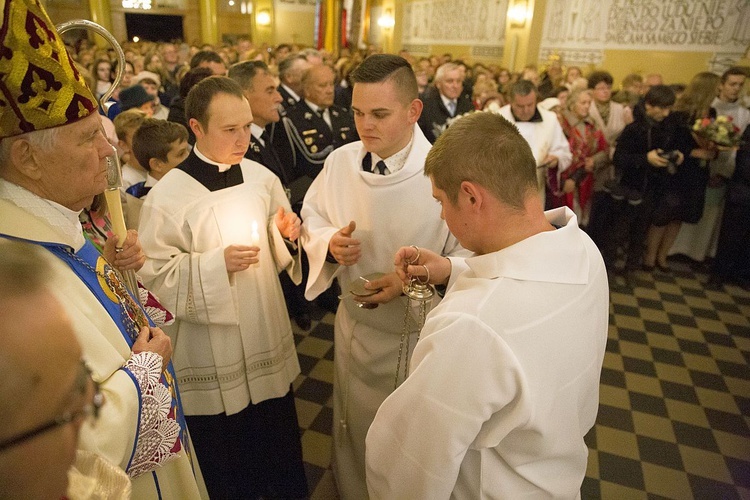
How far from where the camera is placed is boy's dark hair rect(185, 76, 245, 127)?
2.17 meters

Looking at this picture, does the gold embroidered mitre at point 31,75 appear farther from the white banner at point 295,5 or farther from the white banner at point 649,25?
the white banner at point 295,5

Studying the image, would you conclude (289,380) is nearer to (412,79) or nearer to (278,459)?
(278,459)

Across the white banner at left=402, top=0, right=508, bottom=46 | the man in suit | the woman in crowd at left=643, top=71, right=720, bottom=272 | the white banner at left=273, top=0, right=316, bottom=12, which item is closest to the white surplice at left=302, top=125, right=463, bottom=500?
the man in suit

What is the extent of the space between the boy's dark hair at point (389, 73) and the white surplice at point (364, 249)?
0.78 ft

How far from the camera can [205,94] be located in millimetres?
2176

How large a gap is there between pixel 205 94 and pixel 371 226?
952 millimetres

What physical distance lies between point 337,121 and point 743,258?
191 inches

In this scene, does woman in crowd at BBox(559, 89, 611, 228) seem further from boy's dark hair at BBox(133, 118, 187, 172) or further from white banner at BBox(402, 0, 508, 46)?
white banner at BBox(402, 0, 508, 46)

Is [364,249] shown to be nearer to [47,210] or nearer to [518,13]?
[47,210]

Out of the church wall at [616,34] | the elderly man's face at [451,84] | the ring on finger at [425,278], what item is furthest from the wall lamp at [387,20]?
the ring on finger at [425,278]

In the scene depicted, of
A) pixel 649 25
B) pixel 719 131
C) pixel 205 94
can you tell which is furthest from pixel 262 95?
pixel 649 25

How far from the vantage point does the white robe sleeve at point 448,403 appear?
1.21m

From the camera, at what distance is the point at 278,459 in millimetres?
2646

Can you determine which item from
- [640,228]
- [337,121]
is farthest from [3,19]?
[640,228]
